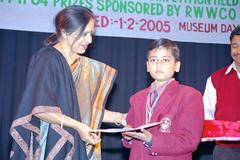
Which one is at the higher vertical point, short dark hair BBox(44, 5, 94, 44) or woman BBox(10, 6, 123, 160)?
short dark hair BBox(44, 5, 94, 44)

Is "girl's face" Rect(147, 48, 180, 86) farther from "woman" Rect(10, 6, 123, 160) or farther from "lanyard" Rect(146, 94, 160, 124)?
Answer: "woman" Rect(10, 6, 123, 160)

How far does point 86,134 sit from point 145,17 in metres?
2.42

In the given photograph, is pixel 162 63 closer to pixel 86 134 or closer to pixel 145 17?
pixel 86 134

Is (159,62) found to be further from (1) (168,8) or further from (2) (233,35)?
(1) (168,8)

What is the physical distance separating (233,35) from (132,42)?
164 cm

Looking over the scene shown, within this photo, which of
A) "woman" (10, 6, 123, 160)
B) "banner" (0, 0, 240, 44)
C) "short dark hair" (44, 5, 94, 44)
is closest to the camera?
"woman" (10, 6, 123, 160)

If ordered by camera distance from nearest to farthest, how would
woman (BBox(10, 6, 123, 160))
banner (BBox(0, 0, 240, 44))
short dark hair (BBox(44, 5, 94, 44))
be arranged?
woman (BBox(10, 6, 123, 160)) < short dark hair (BBox(44, 5, 94, 44)) < banner (BBox(0, 0, 240, 44))

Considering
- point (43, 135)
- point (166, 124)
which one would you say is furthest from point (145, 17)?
point (43, 135)

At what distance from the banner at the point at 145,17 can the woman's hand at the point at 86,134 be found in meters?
2.16

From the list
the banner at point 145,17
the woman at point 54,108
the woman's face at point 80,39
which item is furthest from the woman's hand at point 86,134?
the banner at point 145,17

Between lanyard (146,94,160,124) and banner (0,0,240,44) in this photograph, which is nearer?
lanyard (146,94,160,124)

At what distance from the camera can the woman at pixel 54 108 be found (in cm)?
175

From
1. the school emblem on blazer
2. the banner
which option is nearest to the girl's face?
the school emblem on blazer

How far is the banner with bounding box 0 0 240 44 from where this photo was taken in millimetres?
3705
